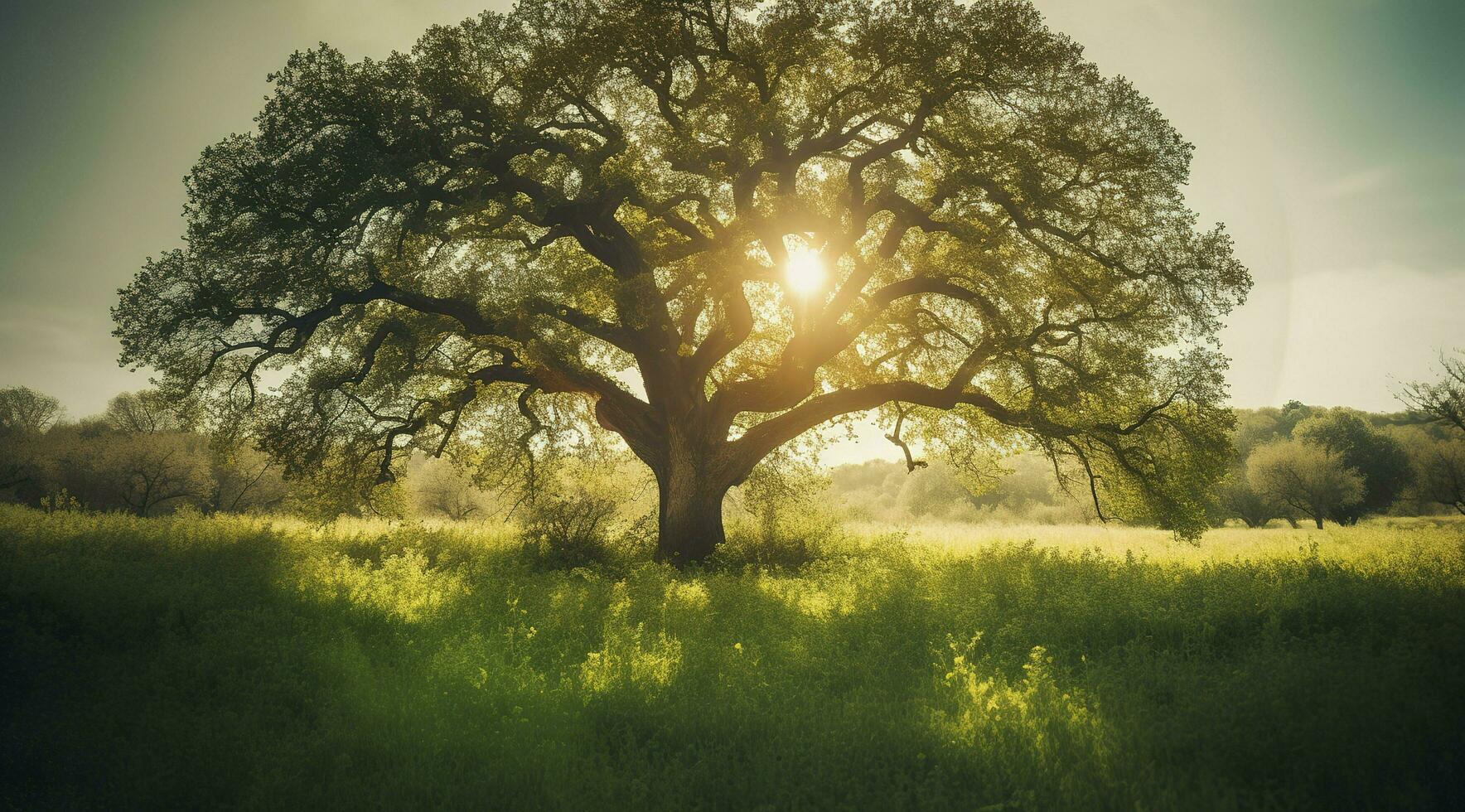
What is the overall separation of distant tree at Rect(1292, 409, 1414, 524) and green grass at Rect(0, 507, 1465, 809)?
47570mm

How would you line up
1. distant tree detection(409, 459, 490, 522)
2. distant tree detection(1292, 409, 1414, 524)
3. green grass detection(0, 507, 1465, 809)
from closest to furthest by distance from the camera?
green grass detection(0, 507, 1465, 809)
distant tree detection(1292, 409, 1414, 524)
distant tree detection(409, 459, 490, 522)

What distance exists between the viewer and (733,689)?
269 inches

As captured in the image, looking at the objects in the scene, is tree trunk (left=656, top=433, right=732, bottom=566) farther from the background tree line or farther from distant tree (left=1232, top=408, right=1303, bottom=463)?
distant tree (left=1232, top=408, right=1303, bottom=463)

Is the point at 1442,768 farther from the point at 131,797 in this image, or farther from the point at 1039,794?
the point at 131,797

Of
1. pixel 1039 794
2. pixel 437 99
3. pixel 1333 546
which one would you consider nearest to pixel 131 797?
pixel 1039 794

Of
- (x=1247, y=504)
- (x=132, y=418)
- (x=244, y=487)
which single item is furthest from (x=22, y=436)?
(x=1247, y=504)

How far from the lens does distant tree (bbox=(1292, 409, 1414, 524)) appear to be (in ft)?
154

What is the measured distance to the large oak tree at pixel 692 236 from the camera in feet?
41.2

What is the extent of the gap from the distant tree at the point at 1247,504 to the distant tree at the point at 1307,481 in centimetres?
52

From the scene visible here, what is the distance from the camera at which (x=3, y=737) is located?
5910 millimetres

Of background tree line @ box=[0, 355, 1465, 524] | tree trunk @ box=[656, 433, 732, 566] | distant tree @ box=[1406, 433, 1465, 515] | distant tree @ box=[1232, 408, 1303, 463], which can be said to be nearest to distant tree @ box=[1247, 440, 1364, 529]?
background tree line @ box=[0, 355, 1465, 524]

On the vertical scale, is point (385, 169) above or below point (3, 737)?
above

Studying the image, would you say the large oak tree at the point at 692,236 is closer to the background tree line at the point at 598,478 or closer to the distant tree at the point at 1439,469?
the background tree line at the point at 598,478

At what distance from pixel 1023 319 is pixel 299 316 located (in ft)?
50.6
